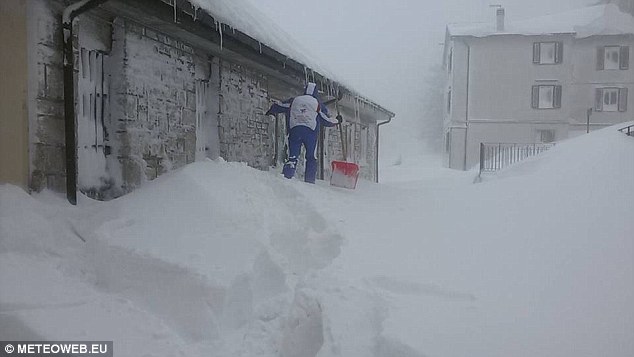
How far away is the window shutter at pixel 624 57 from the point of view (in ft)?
79.7

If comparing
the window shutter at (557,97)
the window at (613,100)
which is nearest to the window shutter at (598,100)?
the window at (613,100)

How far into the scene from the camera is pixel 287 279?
383cm

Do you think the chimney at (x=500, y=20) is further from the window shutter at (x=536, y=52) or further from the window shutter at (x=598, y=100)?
the window shutter at (x=598, y=100)

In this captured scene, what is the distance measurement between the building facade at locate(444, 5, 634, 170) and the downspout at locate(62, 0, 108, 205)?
20.9 meters

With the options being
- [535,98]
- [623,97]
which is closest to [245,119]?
[535,98]

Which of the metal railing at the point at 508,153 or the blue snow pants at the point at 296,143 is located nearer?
the blue snow pants at the point at 296,143

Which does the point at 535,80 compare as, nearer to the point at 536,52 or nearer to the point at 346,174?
the point at 536,52

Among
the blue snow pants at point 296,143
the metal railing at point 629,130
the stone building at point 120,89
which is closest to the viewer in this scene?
the stone building at point 120,89

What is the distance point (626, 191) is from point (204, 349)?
4.85m

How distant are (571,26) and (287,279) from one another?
2514 cm

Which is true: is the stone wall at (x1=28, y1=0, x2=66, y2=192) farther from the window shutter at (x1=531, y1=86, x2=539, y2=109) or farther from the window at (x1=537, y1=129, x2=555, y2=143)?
the window shutter at (x1=531, y1=86, x2=539, y2=109)

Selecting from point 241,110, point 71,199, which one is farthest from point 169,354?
point 241,110

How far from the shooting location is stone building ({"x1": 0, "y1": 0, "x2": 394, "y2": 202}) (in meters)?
3.55

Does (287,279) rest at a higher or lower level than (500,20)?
lower
